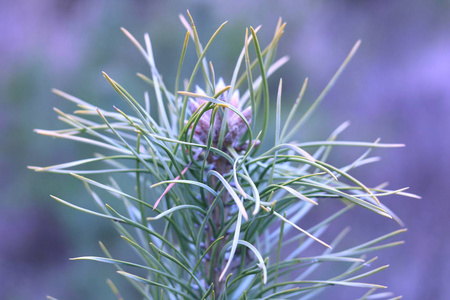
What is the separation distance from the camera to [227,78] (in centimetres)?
111

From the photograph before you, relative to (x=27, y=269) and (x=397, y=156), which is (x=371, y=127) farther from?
(x=27, y=269)

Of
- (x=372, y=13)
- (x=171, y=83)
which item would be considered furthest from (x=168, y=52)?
(x=372, y=13)

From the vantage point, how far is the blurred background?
3.49ft

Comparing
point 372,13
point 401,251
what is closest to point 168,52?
point 372,13

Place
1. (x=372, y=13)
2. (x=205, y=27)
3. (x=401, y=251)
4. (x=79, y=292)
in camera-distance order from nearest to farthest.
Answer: (x=205, y=27) < (x=79, y=292) < (x=401, y=251) < (x=372, y=13)

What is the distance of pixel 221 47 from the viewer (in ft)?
3.36

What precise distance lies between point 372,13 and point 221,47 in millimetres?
844

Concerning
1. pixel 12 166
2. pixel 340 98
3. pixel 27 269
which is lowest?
pixel 27 269

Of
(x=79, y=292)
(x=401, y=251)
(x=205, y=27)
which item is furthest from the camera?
(x=401, y=251)

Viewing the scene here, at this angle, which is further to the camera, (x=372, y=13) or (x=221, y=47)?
(x=372, y=13)

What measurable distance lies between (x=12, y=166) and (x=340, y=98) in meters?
1.14

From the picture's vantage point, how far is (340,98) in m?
1.63

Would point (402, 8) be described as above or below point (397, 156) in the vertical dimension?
above

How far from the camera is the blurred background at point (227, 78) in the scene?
1064mm
